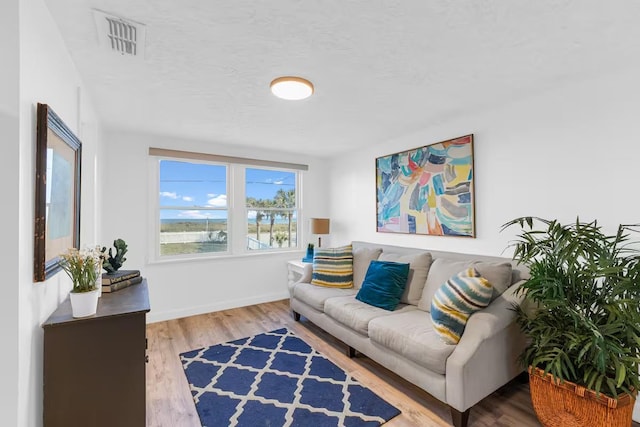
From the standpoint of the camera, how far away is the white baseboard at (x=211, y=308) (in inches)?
142

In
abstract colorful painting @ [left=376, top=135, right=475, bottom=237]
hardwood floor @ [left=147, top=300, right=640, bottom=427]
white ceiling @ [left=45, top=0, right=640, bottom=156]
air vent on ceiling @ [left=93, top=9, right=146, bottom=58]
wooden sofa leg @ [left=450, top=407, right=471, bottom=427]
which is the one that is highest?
air vent on ceiling @ [left=93, top=9, right=146, bottom=58]

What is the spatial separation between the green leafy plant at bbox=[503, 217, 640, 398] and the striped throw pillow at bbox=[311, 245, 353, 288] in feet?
5.79

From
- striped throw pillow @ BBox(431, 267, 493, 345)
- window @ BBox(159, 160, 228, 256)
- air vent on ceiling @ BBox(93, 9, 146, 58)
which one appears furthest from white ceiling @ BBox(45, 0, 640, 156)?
striped throw pillow @ BBox(431, 267, 493, 345)

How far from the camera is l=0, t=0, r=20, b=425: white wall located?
107 centimetres

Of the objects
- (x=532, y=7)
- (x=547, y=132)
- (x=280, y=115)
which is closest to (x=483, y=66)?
(x=532, y=7)

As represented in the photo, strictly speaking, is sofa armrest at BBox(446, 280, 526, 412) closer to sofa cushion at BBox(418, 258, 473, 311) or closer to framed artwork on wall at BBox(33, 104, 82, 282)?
sofa cushion at BBox(418, 258, 473, 311)

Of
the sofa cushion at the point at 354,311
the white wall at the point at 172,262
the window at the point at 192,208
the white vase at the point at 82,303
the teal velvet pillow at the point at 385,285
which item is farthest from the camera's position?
the window at the point at 192,208

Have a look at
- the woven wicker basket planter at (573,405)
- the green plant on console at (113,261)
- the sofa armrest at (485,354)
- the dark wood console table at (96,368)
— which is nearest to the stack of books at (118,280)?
the green plant on console at (113,261)

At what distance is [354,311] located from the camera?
2598 mm

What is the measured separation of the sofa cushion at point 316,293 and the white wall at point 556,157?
109 centimetres

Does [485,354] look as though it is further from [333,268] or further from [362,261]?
[333,268]

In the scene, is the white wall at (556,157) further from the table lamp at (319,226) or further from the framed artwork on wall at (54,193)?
the framed artwork on wall at (54,193)

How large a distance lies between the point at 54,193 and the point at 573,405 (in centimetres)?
293

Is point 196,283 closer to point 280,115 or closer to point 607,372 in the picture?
point 280,115
